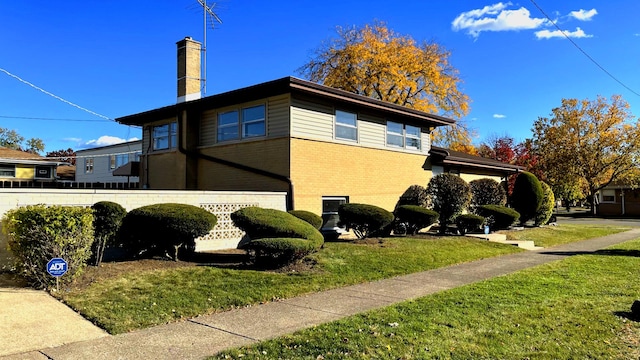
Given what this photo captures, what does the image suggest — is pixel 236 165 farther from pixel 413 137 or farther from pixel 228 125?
pixel 413 137

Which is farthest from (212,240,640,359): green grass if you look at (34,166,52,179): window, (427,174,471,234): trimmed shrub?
(34,166,52,179): window

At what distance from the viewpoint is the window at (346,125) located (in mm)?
16234

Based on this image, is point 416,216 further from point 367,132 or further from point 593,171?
point 593,171

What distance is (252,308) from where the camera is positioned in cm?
693

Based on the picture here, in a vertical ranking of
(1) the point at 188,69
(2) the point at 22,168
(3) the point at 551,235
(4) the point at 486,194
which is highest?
(1) the point at 188,69

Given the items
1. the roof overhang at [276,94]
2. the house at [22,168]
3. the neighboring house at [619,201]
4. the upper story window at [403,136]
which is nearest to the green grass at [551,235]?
the upper story window at [403,136]

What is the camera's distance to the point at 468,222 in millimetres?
17438

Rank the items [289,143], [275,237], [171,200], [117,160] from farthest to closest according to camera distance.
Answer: [117,160]
[289,143]
[171,200]
[275,237]

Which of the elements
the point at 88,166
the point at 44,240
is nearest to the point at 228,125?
the point at 44,240

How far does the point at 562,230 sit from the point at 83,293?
21.5 m

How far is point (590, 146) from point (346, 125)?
38.6 m

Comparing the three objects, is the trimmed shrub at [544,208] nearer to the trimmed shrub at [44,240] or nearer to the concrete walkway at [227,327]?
the concrete walkway at [227,327]

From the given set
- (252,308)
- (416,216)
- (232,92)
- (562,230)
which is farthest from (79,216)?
(562,230)

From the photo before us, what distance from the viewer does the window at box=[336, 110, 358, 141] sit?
16.2m
